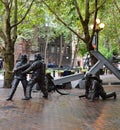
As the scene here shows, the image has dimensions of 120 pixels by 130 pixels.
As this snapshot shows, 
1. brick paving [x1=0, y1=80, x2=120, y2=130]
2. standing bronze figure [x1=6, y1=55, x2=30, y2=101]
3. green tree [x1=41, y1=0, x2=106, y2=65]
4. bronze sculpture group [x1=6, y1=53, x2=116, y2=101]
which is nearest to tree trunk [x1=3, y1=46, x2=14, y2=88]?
green tree [x1=41, y1=0, x2=106, y2=65]

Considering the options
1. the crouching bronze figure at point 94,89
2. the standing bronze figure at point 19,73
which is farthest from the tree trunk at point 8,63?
the crouching bronze figure at point 94,89

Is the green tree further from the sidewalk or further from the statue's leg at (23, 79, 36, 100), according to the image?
the sidewalk

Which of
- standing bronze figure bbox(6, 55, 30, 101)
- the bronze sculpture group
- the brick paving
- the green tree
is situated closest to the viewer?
the brick paving

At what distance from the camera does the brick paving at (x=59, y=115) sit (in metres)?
9.07

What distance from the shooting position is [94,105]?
1327 centimetres

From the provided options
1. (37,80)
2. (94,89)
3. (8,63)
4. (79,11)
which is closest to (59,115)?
(94,89)

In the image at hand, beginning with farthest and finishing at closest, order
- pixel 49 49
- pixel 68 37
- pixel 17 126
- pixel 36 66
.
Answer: pixel 49 49
pixel 68 37
pixel 36 66
pixel 17 126

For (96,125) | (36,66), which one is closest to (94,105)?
(36,66)

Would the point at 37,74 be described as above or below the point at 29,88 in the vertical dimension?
above

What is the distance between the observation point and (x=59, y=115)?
10.8 meters

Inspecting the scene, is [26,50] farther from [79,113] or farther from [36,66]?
[79,113]

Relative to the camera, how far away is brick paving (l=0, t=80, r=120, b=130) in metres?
9.07

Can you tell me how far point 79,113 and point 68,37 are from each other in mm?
44199

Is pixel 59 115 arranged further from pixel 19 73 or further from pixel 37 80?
pixel 37 80
